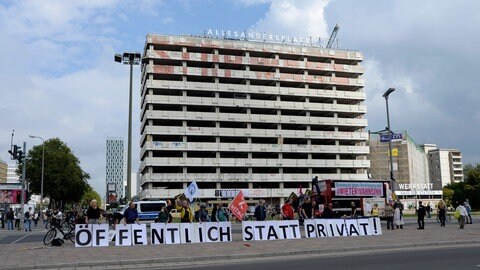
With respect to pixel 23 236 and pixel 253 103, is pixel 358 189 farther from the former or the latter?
pixel 253 103

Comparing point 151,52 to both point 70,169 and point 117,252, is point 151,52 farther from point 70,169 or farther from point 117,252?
point 117,252

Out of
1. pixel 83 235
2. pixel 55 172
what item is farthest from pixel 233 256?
pixel 55 172

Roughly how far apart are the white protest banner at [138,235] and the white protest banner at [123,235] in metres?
0.15

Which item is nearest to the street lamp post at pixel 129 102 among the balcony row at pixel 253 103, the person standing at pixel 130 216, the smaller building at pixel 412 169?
the person standing at pixel 130 216

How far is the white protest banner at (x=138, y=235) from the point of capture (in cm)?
1886

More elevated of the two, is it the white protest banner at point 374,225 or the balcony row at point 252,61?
the balcony row at point 252,61

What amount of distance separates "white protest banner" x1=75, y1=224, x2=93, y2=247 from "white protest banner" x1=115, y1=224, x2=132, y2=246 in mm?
1009

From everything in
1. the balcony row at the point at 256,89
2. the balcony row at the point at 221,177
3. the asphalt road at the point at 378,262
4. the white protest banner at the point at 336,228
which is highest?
the balcony row at the point at 256,89

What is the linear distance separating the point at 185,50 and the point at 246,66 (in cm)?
1112

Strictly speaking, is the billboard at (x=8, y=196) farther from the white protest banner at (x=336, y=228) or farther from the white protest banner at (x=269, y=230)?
the white protest banner at (x=336, y=228)

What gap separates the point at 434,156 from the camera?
18438 centimetres

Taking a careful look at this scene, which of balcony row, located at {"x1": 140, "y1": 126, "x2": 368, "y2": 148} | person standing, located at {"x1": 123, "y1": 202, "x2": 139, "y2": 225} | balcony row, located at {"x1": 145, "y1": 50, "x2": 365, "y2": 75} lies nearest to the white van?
person standing, located at {"x1": 123, "y1": 202, "x2": 139, "y2": 225}

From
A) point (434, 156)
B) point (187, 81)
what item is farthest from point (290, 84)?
point (434, 156)

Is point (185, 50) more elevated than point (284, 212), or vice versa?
point (185, 50)
